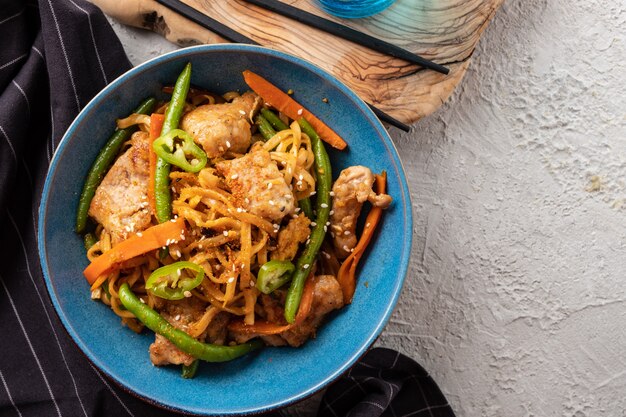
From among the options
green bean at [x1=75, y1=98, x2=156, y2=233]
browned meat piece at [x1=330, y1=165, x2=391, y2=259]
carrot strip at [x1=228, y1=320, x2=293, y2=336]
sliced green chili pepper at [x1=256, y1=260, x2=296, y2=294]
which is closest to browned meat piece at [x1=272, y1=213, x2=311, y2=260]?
sliced green chili pepper at [x1=256, y1=260, x2=296, y2=294]

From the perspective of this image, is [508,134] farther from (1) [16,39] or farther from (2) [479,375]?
(1) [16,39]

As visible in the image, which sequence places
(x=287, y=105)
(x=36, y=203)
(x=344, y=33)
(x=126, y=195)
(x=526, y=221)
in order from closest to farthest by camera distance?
(x=126, y=195)
(x=287, y=105)
(x=344, y=33)
(x=36, y=203)
(x=526, y=221)

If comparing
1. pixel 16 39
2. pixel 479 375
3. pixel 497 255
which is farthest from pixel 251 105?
pixel 479 375

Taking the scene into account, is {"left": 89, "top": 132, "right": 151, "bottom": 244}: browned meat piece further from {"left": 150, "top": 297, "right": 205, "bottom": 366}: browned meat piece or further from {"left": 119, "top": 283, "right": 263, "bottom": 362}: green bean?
{"left": 150, "top": 297, "right": 205, "bottom": 366}: browned meat piece

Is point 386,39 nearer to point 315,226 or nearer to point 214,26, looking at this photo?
point 214,26

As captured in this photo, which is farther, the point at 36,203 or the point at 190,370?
the point at 36,203

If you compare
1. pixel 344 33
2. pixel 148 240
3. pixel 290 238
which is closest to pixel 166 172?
pixel 148 240

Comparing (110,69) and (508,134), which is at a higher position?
(508,134)
